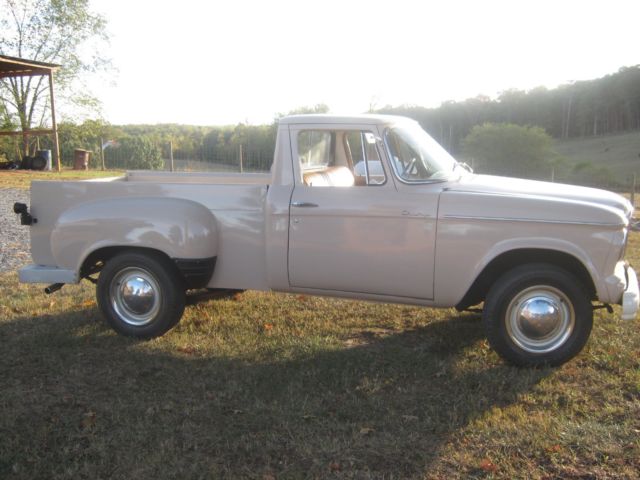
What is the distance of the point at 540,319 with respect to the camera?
14.8 ft

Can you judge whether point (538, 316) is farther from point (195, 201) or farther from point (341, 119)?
point (195, 201)

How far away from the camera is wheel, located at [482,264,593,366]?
175 inches

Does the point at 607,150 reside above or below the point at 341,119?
above

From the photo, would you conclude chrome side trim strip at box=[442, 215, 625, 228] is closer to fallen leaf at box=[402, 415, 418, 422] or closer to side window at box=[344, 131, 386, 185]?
side window at box=[344, 131, 386, 185]

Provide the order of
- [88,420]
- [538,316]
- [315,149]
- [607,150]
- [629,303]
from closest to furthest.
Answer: [88,420] → [629,303] → [538,316] → [315,149] → [607,150]

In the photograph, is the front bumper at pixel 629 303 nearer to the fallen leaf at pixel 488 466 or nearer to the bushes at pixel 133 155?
the fallen leaf at pixel 488 466

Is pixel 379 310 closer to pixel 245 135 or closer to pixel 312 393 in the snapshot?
pixel 312 393

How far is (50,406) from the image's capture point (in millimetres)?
4023

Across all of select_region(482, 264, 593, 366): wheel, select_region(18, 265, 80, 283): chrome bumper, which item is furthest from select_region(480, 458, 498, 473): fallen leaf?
select_region(18, 265, 80, 283): chrome bumper

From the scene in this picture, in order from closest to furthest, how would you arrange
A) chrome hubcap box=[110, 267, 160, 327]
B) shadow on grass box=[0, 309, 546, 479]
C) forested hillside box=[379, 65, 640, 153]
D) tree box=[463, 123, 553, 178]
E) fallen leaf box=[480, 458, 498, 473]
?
fallen leaf box=[480, 458, 498, 473] → shadow on grass box=[0, 309, 546, 479] → chrome hubcap box=[110, 267, 160, 327] → tree box=[463, 123, 553, 178] → forested hillside box=[379, 65, 640, 153]

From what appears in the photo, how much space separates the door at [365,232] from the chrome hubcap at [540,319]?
0.66 meters

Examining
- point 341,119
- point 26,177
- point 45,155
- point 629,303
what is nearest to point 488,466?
point 629,303

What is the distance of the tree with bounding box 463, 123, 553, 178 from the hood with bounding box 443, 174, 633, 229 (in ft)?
66.6

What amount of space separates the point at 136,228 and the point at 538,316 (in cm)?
330
